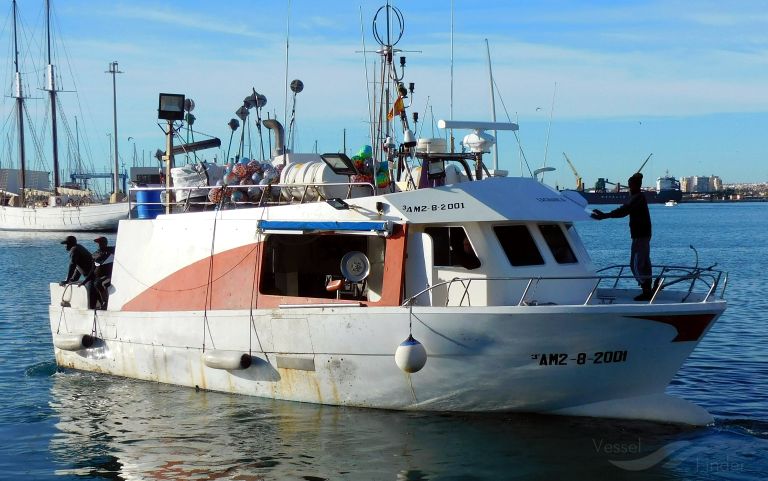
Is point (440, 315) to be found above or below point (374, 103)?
below

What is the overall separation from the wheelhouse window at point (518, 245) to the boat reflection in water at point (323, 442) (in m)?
2.02

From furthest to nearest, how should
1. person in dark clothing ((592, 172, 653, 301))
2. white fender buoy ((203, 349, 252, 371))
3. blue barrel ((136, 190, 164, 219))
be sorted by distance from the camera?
blue barrel ((136, 190, 164, 219)) → white fender buoy ((203, 349, 252, 371)) → person in dark clothing ((592, 172, 653, 301))

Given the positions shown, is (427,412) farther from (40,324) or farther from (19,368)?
(40,324)

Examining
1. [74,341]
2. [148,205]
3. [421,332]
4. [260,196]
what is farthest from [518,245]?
[74,341]

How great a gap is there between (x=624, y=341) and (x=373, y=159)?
4.21 meters

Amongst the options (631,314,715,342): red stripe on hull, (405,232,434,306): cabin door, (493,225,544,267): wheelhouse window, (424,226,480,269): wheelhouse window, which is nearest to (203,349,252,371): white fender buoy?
(405,232,434,306): cabin door

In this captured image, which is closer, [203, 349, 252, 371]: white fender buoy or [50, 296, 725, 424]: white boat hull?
[50, 296, 725, 424]: white boat hull

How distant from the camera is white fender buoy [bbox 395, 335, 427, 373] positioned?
11516 millimetres

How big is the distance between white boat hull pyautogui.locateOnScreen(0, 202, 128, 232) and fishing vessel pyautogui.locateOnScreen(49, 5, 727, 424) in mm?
59738

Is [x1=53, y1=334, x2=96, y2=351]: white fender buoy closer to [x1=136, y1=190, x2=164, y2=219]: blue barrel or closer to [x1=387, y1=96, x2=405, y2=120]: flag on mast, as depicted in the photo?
[x1=136, y1=190, x2=164, y2=219]: blue barrel

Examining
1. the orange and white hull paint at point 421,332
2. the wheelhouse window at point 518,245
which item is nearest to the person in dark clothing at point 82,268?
the orange and white hull paint at point 421,332

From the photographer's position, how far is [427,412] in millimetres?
12773

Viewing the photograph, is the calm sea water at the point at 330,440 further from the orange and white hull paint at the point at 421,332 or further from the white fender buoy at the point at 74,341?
the white fender buoy at the point at 74,341

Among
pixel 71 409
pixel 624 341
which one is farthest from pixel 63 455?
pixel 624 341
